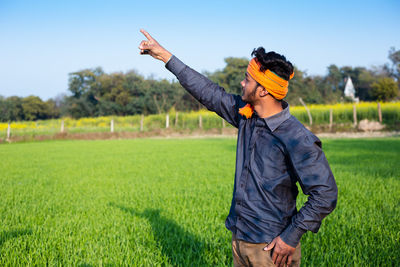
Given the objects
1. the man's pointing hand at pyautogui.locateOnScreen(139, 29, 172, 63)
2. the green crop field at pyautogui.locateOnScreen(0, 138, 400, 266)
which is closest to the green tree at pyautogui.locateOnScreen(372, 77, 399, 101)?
the green crop field at pyautogui.locateOnScreen(0, 138, 400, 266)

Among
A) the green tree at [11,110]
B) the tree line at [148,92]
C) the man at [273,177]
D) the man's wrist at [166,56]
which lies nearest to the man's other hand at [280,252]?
the man at [273,177]

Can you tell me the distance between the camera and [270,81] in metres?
1.50

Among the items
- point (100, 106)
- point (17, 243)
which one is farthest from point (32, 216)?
point (100, 106)

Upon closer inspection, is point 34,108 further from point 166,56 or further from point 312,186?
point 312,186

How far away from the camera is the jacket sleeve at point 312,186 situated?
1344mm

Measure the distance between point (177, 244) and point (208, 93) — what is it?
1.78m

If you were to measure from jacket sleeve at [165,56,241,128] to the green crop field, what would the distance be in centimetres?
144

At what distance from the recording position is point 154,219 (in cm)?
388

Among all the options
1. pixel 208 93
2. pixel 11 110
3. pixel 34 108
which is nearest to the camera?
pixel 208 93

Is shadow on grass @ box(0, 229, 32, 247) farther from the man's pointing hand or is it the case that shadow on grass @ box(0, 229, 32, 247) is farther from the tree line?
the tree line

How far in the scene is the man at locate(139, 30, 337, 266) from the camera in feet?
4.49

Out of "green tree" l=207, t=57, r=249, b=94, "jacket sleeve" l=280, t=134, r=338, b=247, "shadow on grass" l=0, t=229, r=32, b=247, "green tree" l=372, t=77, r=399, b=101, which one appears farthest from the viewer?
"green tree" l=207, t=57, r=249, b=94

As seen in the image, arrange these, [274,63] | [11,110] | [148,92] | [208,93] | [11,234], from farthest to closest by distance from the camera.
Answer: [11,110], [148,92], [11,234], [208,93], [274,63]

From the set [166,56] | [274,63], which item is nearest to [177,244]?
[166,56]
